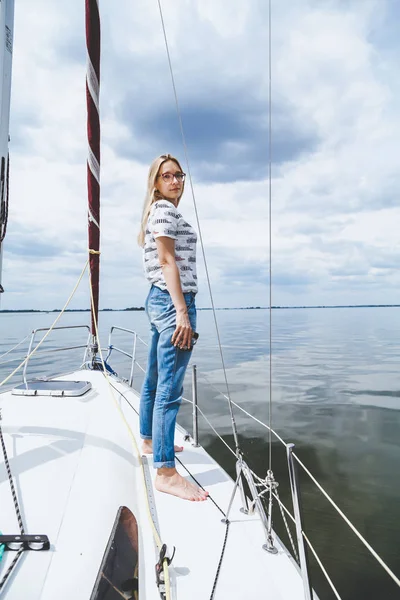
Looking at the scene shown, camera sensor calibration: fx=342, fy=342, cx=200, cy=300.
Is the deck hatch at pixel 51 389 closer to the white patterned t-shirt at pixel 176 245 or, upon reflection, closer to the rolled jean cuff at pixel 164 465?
the rolled jean cuff at pixel 164 465

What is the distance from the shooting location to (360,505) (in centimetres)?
338

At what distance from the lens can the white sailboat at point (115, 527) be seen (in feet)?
3.48

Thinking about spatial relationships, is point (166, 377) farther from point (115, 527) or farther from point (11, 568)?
point (11, 568)

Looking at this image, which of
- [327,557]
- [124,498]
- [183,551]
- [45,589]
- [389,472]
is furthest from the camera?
[389,472]

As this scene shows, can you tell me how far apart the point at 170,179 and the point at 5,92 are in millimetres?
965

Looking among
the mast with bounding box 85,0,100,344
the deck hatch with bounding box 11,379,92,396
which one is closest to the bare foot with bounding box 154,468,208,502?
the deck hatch with bounding box 11,379,92,396

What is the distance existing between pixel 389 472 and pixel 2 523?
4212 mm

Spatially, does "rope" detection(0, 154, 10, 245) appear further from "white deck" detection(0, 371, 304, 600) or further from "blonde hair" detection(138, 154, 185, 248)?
"white deck" detection(0, 371, 304, 600)

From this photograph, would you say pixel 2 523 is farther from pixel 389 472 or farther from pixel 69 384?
pixel 389 472

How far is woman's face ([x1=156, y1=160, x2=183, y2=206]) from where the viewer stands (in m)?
2.04

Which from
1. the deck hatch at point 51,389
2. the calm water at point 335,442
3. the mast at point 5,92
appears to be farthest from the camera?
the deck hatch at point 51,389

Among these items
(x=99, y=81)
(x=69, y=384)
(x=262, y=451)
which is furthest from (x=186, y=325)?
(x=99, y=81)

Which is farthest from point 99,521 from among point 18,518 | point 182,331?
point 182,331

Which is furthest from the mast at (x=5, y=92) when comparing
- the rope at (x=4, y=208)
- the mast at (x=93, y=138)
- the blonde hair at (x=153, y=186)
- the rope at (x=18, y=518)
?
the mast at (x=93, y=138)
